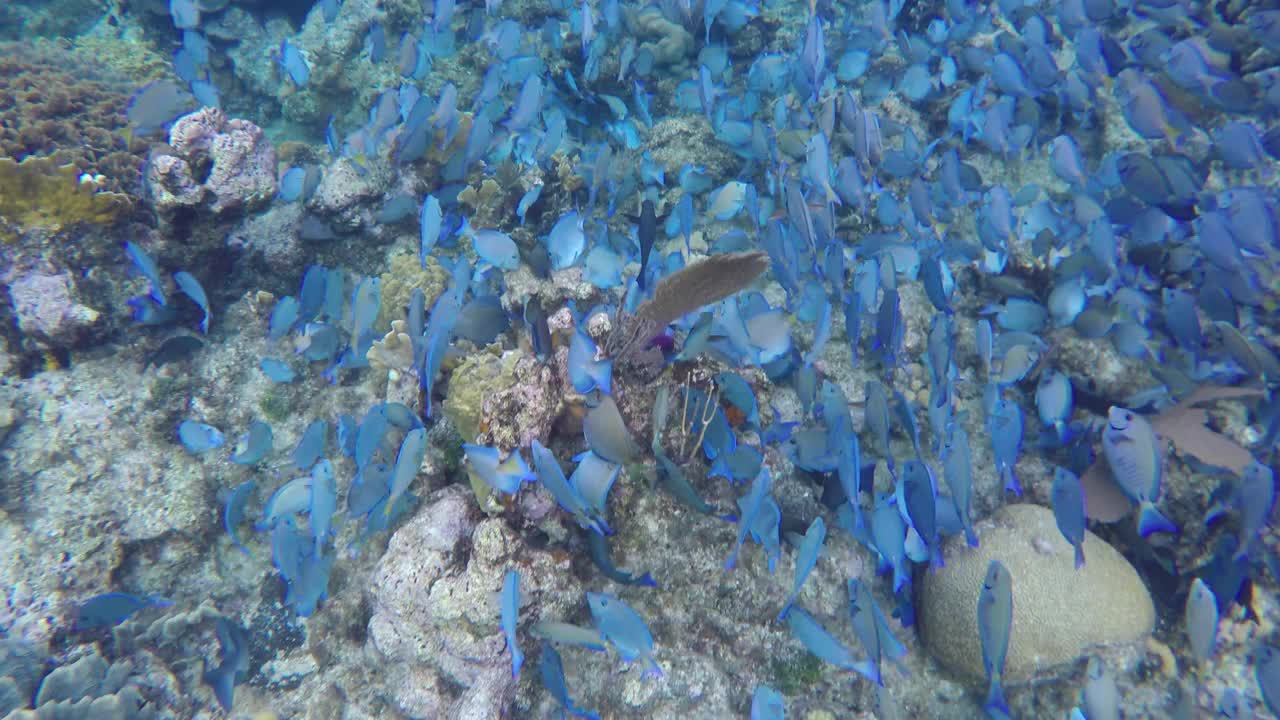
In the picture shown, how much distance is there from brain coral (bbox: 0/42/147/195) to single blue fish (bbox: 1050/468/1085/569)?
22.1 ft

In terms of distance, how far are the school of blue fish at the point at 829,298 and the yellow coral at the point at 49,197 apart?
61cm

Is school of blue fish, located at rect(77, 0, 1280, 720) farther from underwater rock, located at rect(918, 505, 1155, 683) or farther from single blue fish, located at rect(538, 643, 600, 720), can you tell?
underwater rock, located at rect(918, 505, 1155, 683)

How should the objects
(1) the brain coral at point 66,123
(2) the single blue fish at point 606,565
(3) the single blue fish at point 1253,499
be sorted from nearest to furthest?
(2) the single blue fish at point 606,565
(3) the single blue fish at point 1253,499
(1) the brain coral at point 66,123

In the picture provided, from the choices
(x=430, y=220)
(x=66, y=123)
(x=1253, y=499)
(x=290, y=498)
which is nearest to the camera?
(x=1253, y=499)

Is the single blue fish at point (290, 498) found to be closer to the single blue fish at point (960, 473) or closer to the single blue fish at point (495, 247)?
the single blue fish at point (495, 247)

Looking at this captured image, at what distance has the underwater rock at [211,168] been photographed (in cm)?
450

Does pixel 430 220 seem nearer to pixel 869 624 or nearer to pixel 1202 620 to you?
pixel 869 624

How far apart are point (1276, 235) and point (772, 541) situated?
4.51 metres

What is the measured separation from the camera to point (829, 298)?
3902 millimetres

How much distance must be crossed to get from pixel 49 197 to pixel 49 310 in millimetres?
878

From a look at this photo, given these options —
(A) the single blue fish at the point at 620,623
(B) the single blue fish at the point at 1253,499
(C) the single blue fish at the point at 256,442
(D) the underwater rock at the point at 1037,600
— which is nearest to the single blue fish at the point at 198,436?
(C) the single blue fish at the point at 256,442

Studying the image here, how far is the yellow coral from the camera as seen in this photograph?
13.7 feet

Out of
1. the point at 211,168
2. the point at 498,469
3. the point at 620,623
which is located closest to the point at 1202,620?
the point at 620,623

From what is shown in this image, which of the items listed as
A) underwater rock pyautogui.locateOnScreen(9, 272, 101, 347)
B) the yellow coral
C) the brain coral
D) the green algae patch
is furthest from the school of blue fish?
the yellow coral
